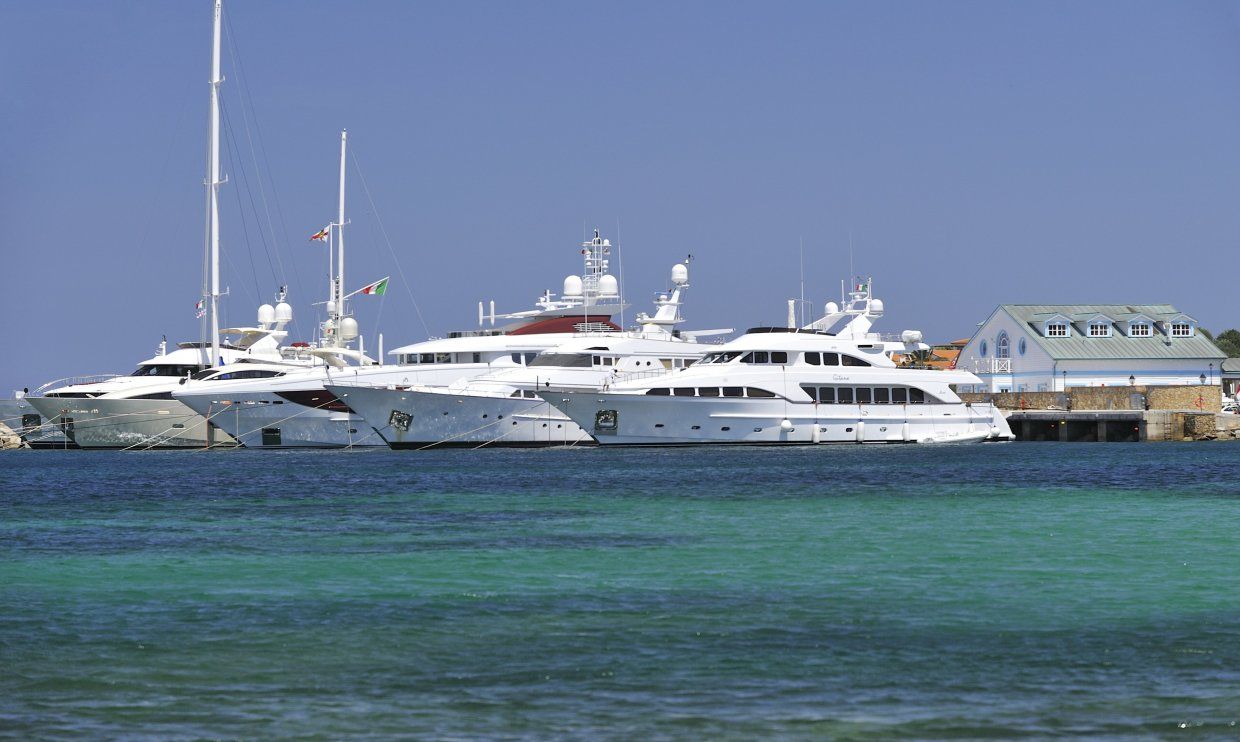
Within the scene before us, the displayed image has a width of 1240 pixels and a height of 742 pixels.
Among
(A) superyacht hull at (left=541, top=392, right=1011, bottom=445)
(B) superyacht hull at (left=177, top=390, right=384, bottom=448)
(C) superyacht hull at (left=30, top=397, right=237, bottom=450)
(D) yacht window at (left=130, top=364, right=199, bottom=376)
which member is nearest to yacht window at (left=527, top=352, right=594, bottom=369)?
(A) superyacht hull at (left=541, top=392, right=1011, bottom=445)

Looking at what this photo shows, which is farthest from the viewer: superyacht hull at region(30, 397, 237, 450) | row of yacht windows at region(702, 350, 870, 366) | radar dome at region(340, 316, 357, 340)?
radar dome at region(340, 316, 357, 340)

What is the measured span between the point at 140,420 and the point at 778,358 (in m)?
23.4

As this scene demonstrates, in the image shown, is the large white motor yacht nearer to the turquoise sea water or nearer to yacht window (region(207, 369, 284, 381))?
yacht window (region(207, 369, 284, 381))

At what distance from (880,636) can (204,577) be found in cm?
793

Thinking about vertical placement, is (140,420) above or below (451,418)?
above

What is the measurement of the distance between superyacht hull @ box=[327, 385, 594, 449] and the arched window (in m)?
31.9

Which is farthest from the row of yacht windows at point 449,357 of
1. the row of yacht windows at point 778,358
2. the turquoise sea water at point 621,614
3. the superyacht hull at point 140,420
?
the turquoise sea water at point 621,614

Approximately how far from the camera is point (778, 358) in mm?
45625

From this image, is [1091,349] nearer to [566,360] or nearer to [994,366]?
[994,366]

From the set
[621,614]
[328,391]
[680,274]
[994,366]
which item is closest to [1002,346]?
[994,366]

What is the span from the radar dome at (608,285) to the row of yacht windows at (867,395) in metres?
13.8

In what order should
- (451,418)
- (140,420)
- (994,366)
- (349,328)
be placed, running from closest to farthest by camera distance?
(451,418)
(140,420)
(349,328)
(994,366)

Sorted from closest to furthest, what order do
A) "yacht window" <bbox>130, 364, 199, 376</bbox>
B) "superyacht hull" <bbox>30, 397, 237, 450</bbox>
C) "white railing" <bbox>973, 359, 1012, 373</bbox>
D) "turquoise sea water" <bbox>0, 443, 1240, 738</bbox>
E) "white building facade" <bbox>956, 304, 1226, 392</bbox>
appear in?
"turquoise sea water" <bbox>0, 443, 1240, 738</bbox>, "superyacht hull" <bbox>30, 397, 237, 450</bbox>, "yacht window" <bbox>130, 364, 199, 376</bbox>, "white building facade" <bbox>956, 304, 1226, 392</bbox>, "white railing" <bbox>973, 359, 1012, 373</bbox>

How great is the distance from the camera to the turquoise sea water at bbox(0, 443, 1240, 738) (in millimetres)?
9672
